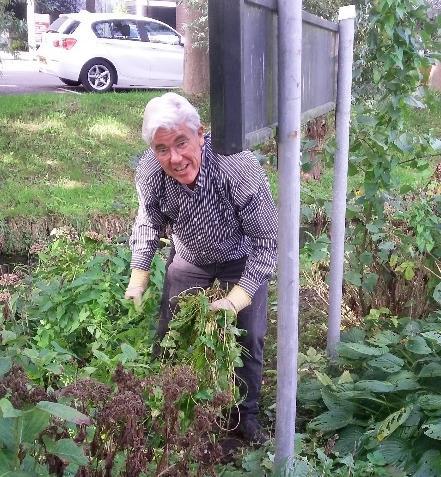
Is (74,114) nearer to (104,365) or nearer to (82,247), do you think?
(82,247)

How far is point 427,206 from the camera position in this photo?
395 cm

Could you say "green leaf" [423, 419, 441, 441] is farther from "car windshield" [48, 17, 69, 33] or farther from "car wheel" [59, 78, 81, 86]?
"car windshield" [48, 17, 69, 33]

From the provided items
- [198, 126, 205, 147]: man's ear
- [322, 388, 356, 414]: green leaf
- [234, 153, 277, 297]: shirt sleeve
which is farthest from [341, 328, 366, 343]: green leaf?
[198, 126, 205, 147]: man's ear

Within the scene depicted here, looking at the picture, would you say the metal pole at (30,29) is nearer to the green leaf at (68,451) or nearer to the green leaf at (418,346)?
the green leaf at (418,346)

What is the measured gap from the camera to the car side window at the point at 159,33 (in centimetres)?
1435

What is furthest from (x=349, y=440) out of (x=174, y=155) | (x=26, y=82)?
(x=26, y=82)

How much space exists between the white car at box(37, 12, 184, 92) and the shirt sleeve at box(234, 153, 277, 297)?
441 inches

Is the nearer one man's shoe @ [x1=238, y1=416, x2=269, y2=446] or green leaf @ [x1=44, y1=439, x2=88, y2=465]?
green leaf @ [x1=44, y1=439, x2=88, y2=465]

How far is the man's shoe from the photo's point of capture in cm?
321

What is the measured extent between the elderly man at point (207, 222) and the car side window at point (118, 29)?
11.5m

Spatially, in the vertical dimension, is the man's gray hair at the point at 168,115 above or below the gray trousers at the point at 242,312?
above

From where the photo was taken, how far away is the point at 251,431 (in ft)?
10.6

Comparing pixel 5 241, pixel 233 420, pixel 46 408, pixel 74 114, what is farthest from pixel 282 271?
pixel 74 114

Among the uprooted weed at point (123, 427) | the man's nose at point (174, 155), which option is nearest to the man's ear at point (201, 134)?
the man's nose at point (174, 155)
